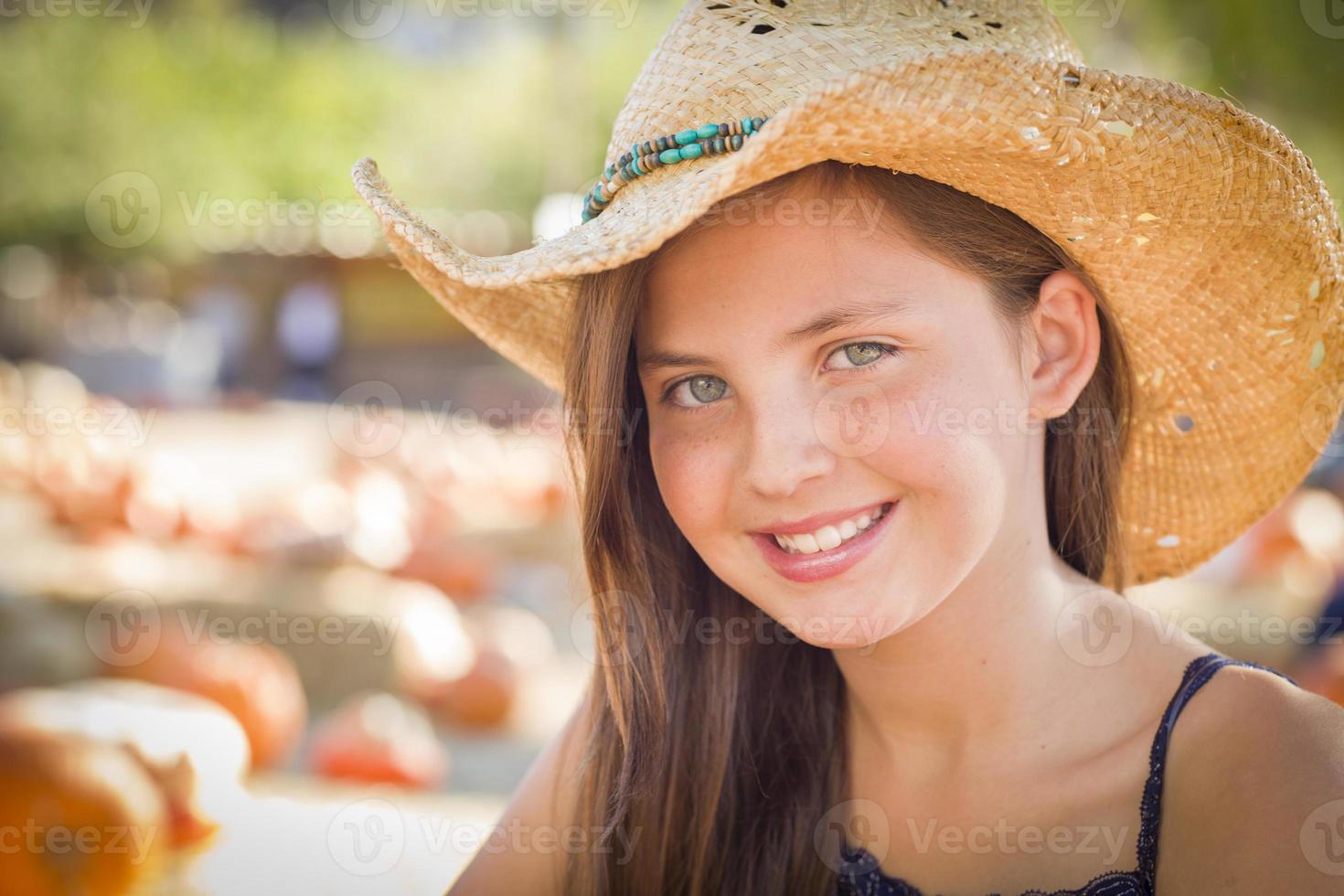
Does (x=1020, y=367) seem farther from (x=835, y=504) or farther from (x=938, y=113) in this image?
(x=938, y=113)

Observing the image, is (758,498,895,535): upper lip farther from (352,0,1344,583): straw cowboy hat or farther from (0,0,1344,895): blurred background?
(0,0,1344,895): blurred background

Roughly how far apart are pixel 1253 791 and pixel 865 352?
74 centimetres

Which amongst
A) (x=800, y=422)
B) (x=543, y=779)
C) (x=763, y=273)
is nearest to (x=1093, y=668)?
(x=800, y=422)

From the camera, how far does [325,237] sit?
1552cm

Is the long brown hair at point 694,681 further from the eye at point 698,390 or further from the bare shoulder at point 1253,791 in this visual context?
the bare shoulder at point 1253,791

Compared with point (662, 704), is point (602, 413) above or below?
above

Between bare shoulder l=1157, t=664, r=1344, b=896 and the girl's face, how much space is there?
38cm

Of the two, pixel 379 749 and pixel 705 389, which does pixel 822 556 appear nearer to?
pixel 705 389

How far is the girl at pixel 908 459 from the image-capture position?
1.43 metres

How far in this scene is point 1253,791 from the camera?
1.39 metres

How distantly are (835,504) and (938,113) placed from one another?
534 mm

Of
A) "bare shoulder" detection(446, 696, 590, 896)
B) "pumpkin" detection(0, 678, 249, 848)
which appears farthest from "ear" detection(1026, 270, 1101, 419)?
"pumpkin" detection(0, 678, 249, 848)

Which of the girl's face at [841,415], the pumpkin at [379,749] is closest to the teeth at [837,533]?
the girl's face at [841,415]

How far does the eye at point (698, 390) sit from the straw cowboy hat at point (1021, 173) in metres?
0.27
